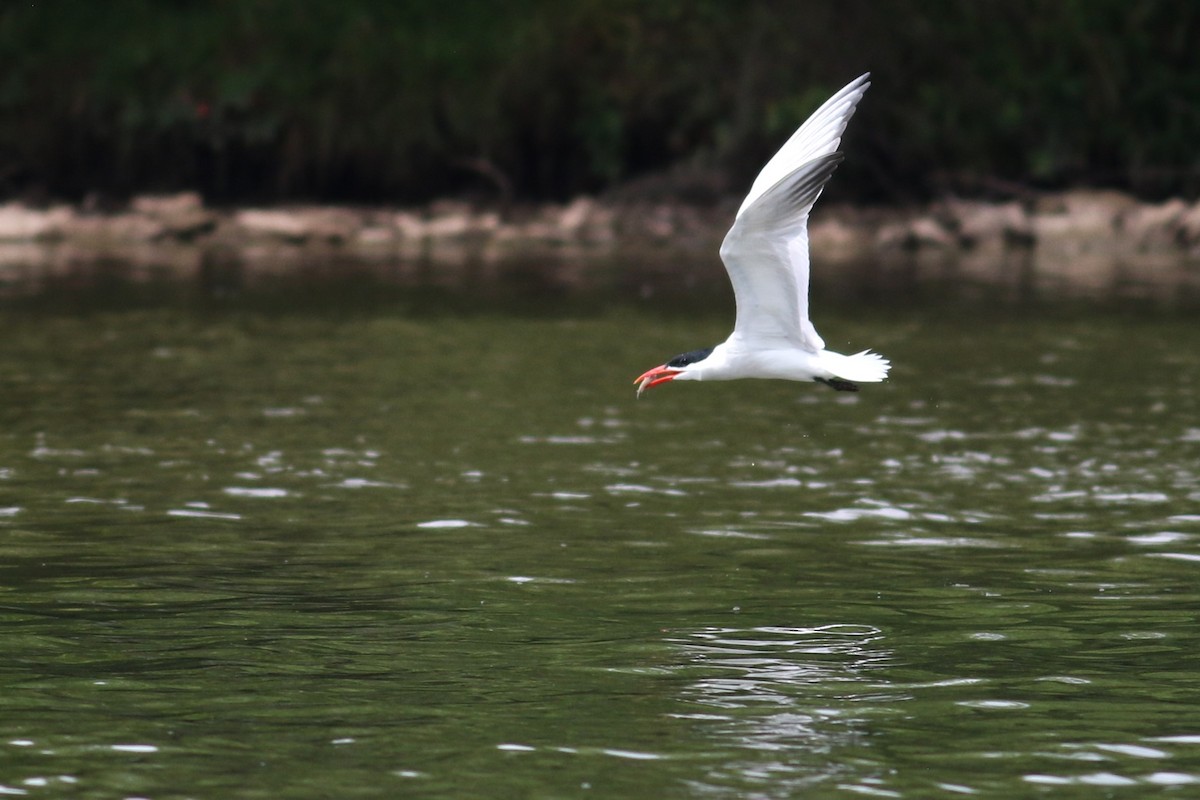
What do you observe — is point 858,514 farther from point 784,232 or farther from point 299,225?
point 299,225

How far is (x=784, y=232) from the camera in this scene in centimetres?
1205

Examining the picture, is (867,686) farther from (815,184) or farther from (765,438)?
(765,438)

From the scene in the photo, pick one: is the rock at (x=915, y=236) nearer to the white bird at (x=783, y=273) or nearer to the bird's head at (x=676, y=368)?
the bird's head at (x=676, y=368)

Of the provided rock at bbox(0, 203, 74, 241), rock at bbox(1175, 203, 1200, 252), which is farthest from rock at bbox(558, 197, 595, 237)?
rock at bbox(1175, 203, 1200, 252)

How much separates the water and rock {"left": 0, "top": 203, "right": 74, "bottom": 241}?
1743 centimetres

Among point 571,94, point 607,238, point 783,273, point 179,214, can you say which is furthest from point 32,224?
point 783,273

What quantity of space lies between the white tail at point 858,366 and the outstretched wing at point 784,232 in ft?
0.87

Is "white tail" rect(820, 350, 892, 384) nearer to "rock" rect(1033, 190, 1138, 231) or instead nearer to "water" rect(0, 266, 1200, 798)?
"water" rect(0, 266, 1200, 798)

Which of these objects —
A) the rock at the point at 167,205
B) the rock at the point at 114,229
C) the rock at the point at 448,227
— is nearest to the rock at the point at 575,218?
the rock at the point at 448,227

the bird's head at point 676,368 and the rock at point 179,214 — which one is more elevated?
the rock at point 179,214

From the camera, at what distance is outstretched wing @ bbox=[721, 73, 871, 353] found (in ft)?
38.6

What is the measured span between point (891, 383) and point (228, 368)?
7.11 m

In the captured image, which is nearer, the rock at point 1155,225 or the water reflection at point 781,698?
the water reflection at point 781,698

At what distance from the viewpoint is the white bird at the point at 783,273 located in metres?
11.8
